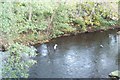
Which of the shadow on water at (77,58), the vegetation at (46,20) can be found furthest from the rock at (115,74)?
the vegetation at (46,20)

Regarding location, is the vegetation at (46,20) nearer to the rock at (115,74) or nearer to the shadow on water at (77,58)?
the shadow on water at (77,58)

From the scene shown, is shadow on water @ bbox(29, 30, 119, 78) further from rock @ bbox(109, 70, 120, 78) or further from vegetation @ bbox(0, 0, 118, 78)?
vegetation @ bbox(0, 0, 118, 78)

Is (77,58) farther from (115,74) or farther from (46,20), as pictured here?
(46,20)

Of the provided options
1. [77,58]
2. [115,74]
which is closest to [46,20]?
[77,58]

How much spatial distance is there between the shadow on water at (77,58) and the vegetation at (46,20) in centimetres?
91

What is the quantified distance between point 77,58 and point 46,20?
6.01 meters

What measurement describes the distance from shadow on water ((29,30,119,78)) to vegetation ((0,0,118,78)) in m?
0.91

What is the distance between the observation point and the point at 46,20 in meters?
19.3

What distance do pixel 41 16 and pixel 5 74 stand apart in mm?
10833

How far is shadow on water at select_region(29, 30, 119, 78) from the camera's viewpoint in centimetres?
1209

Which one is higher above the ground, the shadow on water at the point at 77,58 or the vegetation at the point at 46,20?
the vegetation at the point at 46,20

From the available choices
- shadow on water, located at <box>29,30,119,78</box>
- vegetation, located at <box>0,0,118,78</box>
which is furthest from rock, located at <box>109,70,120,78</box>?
vegetation, located at <box>0,0,118,78</box>

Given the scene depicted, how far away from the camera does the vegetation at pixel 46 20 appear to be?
1531 centimetres

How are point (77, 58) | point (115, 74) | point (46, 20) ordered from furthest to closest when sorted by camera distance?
1. point (46, 20)
2. point (77, 58)
3. point (115, 74)
